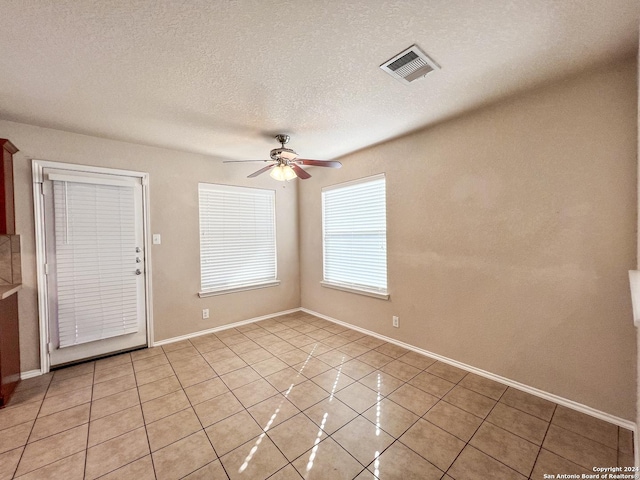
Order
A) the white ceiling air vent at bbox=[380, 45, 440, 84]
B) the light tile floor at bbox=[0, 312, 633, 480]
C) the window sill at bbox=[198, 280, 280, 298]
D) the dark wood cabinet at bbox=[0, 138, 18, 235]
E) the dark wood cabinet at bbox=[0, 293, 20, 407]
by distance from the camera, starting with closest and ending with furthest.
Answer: the light tile floor at bbox=[0, 312, 633, 480]
the white ceiling air vent at bbox=[380, 45, 440, 84]
the dark wood cabinet at bbox=[0, 293, 20, 407]
the dark wood cabinet at bbox=[0, 138, 18, 235]
the window sill at bbox=[198, 280, 280, 298]

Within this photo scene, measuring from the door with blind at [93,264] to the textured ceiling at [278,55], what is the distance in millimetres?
699

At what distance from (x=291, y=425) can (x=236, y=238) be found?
2695 mm

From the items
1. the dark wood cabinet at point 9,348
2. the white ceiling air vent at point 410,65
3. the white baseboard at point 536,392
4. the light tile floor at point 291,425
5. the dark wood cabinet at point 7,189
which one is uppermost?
the white ceiling air vent at point 410,65

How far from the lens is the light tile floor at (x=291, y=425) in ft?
5.02

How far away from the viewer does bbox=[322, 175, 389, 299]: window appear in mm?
3354

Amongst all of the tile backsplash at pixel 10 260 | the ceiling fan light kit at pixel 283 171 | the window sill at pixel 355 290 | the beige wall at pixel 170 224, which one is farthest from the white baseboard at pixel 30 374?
the window sill at pixel 355 290

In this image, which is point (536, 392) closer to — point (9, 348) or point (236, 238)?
point (236, 238)

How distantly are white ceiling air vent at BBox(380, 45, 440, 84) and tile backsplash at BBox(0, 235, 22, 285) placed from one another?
12.0 ft

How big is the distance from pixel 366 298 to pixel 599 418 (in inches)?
86.2

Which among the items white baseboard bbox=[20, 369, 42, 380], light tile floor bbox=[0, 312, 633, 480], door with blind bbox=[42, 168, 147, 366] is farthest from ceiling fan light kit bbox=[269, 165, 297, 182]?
white baseboard bbox=[20, 369, 42, 380]

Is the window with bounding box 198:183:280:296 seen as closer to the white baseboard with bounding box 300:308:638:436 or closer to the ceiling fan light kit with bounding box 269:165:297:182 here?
the ceiling fan light kit with bounding box 269:165:297:182

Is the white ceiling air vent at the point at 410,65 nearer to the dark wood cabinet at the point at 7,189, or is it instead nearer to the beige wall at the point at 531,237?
the beige wall at the point at 531,237

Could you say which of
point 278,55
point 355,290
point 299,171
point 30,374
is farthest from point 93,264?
point 355,290

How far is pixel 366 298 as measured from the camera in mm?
3514
